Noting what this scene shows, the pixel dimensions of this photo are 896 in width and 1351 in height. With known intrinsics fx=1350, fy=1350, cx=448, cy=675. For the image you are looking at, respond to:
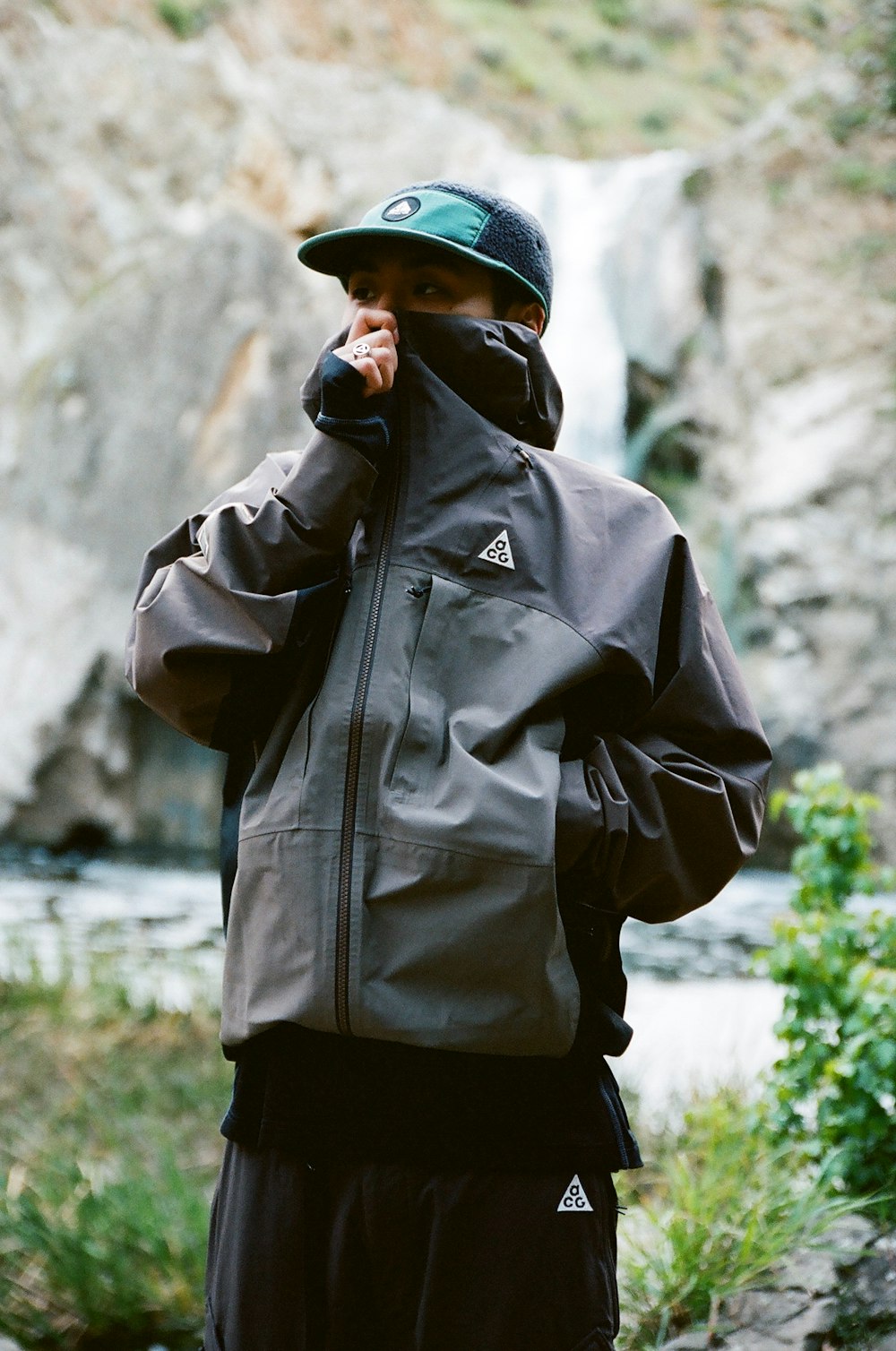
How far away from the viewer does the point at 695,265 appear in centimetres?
1562

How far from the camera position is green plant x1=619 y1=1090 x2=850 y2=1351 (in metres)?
2.76

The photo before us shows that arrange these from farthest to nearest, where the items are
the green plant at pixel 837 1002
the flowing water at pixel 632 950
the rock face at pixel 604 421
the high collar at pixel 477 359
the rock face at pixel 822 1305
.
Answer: the rock face at pixel 604 421
the flowing water at pixel 632 950
the green plant at pixel 837 1002
the rock face at pixel 822 1305
the high collar at pixel 477 359

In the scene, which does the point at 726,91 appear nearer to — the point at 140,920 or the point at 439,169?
the point at 439,169

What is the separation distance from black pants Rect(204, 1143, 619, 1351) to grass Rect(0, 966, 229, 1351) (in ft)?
6.17

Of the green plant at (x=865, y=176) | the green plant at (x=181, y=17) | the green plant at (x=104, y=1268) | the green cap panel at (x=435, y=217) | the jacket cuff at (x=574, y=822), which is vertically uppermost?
the green plant at (x=181, y=17)

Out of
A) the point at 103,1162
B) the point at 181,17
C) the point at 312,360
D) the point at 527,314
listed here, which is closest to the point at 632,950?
the point at 103,1162

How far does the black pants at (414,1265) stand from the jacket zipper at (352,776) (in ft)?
0.63

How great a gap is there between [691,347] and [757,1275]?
44.8ft

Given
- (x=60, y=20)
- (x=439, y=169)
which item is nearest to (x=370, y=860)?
(x=439, y=169)

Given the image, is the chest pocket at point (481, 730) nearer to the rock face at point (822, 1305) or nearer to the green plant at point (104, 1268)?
the rock face at point (822, 1305)

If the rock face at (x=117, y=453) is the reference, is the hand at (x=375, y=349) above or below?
below

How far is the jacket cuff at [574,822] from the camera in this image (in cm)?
151

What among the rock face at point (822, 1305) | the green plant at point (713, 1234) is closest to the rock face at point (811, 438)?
the green plant at point (713, 1234)

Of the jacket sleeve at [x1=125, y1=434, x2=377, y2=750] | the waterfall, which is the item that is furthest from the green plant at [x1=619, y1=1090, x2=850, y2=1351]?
the waterfall
